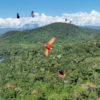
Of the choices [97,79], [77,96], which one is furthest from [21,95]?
[97,79]

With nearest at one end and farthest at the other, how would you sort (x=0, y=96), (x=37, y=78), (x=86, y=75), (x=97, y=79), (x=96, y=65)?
(x=0, y=96) → (x=97, y=79) → (x=86, y=75) → (x=37, y=78) → (x=96, y=65)

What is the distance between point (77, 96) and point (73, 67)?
279 ft

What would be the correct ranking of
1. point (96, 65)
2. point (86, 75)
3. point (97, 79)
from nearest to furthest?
point (97, 79)
point (86, 75)
point (96, 65)

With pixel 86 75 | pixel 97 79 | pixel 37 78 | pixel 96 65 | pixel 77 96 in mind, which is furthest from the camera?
pixel 96 65

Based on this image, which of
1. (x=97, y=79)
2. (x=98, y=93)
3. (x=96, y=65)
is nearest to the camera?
(x=98, y=93)

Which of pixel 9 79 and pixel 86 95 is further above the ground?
pixel 86 95

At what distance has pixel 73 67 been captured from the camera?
178250 mm

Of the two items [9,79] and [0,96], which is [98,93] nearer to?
[0,96]

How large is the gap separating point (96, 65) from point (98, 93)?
7296 centimetres

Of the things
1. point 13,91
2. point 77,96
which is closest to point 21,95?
point 13,91

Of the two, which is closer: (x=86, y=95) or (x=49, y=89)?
(x=86, y=95)

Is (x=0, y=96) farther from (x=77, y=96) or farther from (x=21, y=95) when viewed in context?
(x=77, y=96)

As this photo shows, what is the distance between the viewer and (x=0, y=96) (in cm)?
11400

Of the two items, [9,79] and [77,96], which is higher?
[77,96]
